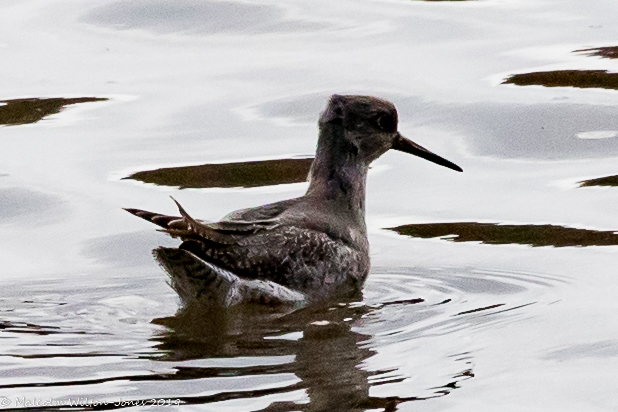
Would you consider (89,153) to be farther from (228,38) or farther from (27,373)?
(27,373)

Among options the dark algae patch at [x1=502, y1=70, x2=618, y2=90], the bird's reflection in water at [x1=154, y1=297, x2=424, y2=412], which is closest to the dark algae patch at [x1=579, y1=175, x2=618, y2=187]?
the dark algae patch at [x1=502, y1=70, x2=618, y2=90]

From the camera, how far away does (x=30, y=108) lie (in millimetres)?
12523

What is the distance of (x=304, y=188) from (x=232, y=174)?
61cm

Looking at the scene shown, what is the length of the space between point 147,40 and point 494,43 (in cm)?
335

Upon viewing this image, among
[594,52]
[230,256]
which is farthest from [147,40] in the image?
[230,256]

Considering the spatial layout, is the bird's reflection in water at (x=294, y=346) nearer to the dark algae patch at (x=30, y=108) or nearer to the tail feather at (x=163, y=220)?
the tail feather at (x=163, y=220)

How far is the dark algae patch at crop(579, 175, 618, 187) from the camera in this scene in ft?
34.8

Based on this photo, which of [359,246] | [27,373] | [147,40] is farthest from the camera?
[147,40]

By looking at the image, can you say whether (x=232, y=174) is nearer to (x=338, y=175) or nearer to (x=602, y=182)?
(x=338, y=175)

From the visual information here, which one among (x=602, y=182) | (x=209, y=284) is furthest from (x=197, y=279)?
(x=602, y=182)

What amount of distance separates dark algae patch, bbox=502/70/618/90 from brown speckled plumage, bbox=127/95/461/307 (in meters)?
3.38

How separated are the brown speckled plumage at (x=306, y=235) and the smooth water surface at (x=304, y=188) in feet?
0.62

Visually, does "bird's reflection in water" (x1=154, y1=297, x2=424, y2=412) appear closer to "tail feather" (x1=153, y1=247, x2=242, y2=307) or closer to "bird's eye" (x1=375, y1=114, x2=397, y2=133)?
"tail feather" (x1=153, y1=247, x2=242, y2=307)

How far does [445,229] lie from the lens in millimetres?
9828
